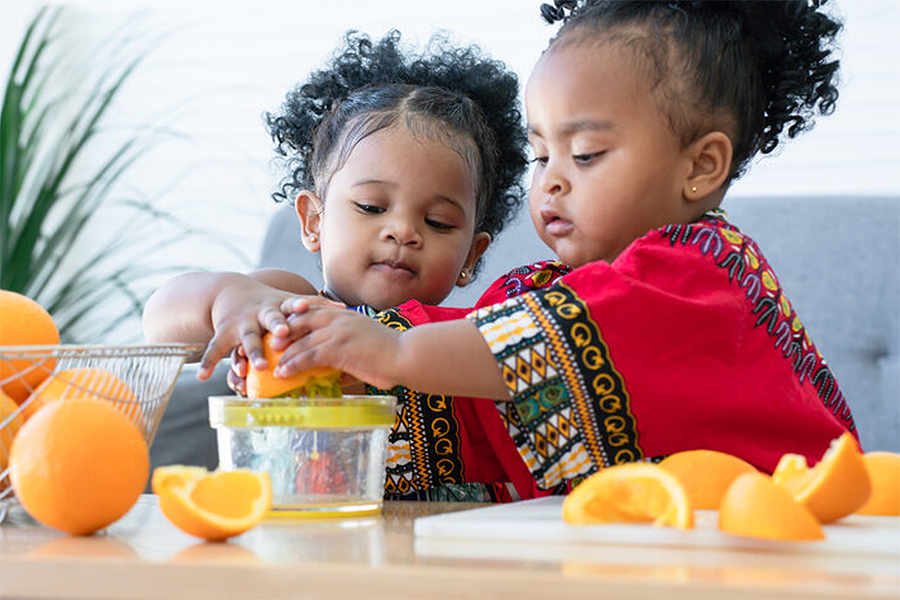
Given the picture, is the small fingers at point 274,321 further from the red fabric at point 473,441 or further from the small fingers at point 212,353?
the red fabric at point 473,441

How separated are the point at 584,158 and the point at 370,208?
0.35 metres

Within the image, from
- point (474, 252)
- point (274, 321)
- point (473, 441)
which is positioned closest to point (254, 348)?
point (274, 321)

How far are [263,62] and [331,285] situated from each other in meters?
2.18

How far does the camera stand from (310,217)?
158 centimetres

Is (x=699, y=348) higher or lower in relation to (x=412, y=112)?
lower

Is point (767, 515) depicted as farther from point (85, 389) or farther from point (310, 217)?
point (310, 217)

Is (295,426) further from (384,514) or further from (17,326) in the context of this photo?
(17,326)

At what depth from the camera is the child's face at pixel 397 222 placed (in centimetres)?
139

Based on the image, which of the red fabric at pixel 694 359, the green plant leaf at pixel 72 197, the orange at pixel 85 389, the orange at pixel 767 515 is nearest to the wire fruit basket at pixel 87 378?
the orange at pixel 85 389

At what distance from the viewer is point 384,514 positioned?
924mm

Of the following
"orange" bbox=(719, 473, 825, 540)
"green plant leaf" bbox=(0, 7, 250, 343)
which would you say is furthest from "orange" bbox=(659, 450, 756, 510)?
"green plant leaf" bbox=(0, 7, 250, 343)

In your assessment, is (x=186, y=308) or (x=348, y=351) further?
(x=186, y=308)

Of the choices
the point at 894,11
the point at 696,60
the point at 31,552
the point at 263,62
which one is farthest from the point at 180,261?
the point at 31,552

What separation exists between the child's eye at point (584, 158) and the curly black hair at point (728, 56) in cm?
9
